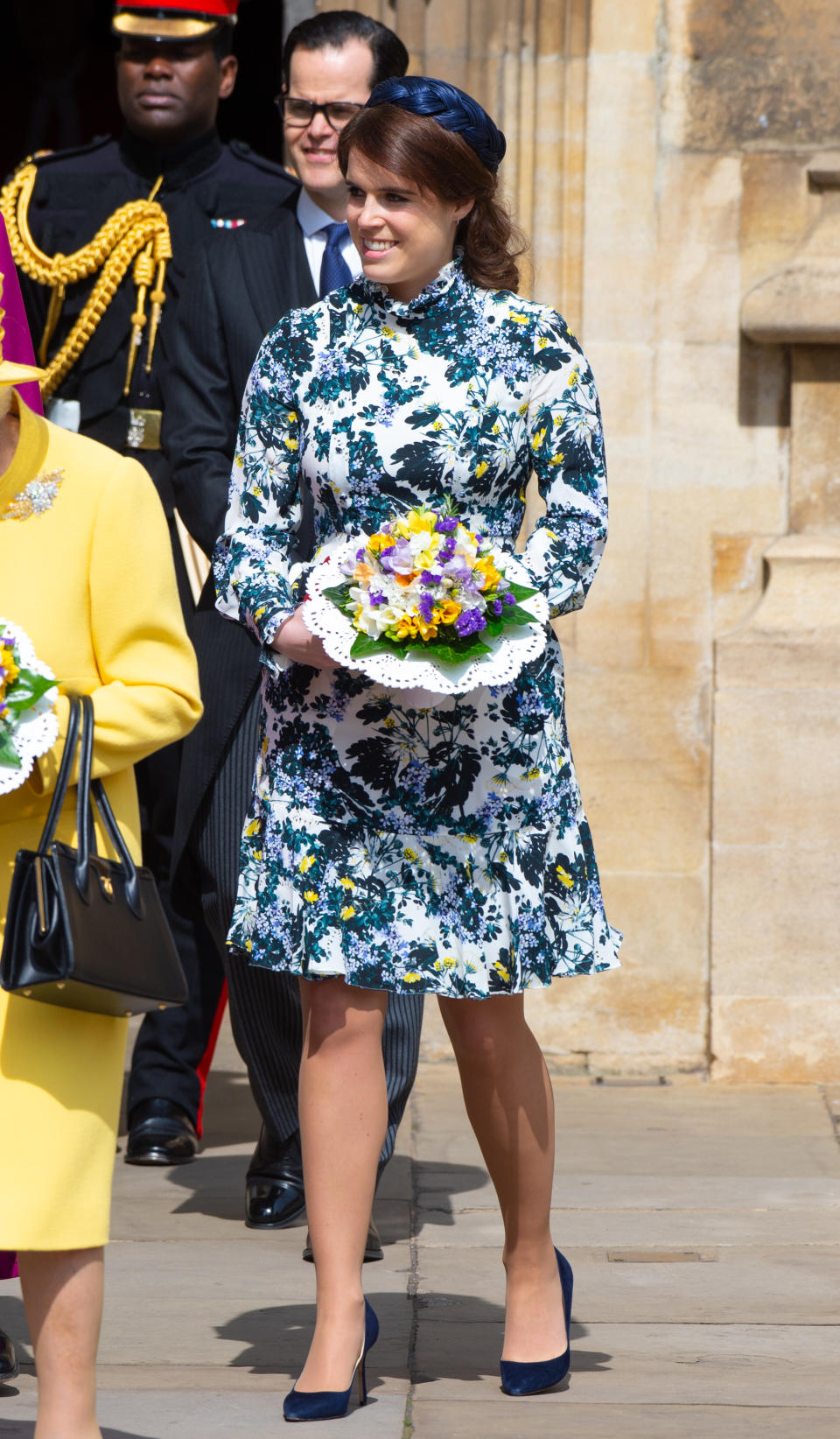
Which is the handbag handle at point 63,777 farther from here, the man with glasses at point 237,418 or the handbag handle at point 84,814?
the man with glasses at point 237,418

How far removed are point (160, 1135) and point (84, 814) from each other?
2.29 meters

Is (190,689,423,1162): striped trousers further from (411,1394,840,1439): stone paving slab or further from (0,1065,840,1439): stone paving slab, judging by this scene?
(411,1394,840,1439): stone paving slab

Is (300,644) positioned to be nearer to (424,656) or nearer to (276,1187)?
(424,656)

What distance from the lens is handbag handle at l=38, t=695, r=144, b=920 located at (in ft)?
9.04

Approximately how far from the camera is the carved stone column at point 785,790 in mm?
5582

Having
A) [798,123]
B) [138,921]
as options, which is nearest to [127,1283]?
[138,921]

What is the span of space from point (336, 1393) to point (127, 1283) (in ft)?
2.96

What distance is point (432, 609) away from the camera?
10.1 feet

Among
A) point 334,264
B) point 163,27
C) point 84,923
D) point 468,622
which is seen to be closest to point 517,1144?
point 468,622

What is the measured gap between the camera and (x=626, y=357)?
568 cm

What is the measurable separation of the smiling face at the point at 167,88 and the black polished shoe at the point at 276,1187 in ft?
7.47

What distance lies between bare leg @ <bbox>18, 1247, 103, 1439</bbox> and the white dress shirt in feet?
7.60

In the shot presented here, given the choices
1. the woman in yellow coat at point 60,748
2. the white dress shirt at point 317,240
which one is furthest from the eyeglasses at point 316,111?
the woman in yellow coat at point 60,748

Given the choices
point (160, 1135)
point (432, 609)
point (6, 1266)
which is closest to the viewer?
point (432, 609)
